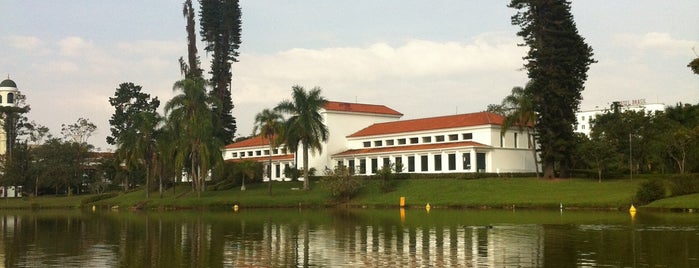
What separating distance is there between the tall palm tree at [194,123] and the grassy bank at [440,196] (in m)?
3.79

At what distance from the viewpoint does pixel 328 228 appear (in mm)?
37312

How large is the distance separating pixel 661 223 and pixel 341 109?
58270mm

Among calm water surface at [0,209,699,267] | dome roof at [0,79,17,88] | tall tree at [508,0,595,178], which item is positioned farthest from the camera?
dome roof at [0,79,17,88]

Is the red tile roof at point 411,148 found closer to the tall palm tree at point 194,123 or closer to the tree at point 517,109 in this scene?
the tree at point 517,109

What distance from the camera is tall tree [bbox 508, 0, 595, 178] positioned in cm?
6762

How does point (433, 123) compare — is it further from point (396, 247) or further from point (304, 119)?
point (396, 247)

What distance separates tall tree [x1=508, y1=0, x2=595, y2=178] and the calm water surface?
2770 centimetres

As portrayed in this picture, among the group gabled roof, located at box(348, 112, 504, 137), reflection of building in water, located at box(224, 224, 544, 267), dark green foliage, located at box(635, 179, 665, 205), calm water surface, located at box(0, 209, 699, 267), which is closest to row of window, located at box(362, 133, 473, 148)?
gabled roof, located at box(348, 112, 504, 137)

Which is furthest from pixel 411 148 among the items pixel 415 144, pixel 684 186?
pixel 684 186

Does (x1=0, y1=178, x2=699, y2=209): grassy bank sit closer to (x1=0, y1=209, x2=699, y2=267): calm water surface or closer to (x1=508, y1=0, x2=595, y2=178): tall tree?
(x1=508, y1=0, x2=595, y2=178): tall tree

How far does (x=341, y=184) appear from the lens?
2675 inches

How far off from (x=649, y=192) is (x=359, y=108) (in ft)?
156

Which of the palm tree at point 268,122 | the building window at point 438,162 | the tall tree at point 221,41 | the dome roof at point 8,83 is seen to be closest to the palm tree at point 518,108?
the building window at point 438,162

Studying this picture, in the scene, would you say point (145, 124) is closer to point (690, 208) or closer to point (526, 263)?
point (690, 208)
